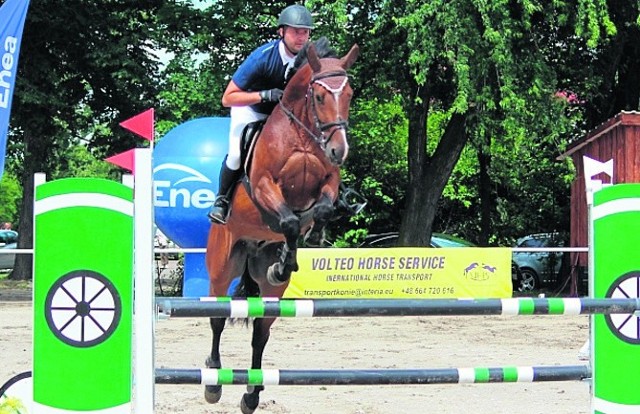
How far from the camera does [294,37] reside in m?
5.43

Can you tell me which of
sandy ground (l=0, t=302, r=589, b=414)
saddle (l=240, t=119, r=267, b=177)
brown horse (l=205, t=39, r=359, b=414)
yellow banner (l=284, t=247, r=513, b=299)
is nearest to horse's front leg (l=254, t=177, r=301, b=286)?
brown horse (l=205, t=39, r=359, b=414)

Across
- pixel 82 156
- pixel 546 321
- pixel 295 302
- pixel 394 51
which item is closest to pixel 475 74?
pixel 394 51

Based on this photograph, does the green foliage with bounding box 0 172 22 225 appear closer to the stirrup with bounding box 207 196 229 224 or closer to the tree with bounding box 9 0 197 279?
the tree with bounding box 9 0 197 279

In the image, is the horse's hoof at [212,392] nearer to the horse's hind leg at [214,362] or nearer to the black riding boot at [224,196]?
the horse's hind leg at [214,362]

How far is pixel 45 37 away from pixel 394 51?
710cm

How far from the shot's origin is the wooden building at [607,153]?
14.1m

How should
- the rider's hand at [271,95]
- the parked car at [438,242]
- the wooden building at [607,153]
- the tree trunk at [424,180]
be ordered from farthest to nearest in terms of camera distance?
the parked car at [438,242], the tree trunk at [424,180], the wooden building at [607,153], the rider's hand at [271,95]

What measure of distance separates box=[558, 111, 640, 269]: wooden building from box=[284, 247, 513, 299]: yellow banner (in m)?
2.25

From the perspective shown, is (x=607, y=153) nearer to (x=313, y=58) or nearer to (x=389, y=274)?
(x=389, y=274)

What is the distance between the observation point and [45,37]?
18.2 meters

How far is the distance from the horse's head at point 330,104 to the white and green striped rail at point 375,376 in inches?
46.9

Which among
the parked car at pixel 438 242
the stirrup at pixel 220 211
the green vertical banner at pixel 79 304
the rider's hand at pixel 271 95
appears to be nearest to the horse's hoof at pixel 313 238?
the stirrup at pixel 220 211

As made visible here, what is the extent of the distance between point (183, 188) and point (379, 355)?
3931 mm

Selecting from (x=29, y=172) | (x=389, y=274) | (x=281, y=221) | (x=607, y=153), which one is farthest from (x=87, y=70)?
(x=281, y=221)
